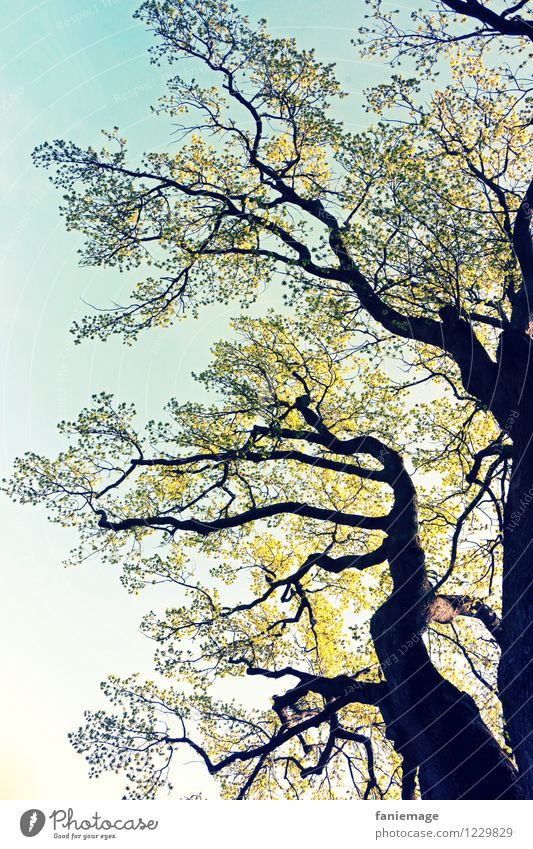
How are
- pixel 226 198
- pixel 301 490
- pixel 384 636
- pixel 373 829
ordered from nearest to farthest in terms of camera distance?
1. pixel 373 829
2. pixel 384 636
3. pixel 226 198
4. pixel 301 490

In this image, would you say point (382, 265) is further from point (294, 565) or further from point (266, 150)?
point (294, 565)

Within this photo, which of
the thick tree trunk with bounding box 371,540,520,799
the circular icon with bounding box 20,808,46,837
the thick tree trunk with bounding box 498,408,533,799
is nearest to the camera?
the circular icon with bounding box 20,808,46,837

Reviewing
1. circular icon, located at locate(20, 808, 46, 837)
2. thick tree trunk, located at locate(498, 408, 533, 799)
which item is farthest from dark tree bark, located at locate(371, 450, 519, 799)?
circular icon, located at locate(20, 808, 46, 837)

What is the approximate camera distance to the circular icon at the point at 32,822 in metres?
9.22

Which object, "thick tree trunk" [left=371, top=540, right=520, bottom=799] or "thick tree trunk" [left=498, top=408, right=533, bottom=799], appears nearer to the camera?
"thick tree trunk" [left=498, top=408, right=533, bottom=799]

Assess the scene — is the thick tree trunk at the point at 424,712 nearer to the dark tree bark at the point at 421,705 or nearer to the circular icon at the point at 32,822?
the dark tree bark at the point at 421,705

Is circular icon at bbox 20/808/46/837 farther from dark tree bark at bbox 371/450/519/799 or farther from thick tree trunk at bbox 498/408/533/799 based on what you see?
thick tree trunk at bbox 498/408/533/799

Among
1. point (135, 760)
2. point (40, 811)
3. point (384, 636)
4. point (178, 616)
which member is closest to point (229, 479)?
point (178, 616)

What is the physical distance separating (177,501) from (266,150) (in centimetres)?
841

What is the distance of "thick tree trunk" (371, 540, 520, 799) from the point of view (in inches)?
402

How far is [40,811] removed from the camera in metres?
9.45

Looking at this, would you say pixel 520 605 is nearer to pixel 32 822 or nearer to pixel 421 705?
pixel 421 705

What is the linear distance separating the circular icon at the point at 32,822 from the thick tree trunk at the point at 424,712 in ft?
19.2

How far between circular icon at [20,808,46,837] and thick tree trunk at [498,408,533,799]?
6849mm
